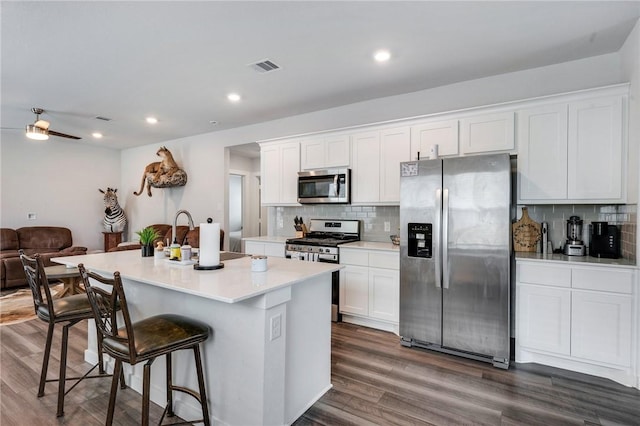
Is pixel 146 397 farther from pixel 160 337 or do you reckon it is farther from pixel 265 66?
pixel 265 66

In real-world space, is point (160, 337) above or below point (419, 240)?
below

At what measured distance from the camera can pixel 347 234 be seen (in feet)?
14.1

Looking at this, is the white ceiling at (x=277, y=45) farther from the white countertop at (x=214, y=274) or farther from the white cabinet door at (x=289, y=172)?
the white countertop at (x=214, y=274)

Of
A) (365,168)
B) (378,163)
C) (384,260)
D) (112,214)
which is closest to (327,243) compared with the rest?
(384,260)

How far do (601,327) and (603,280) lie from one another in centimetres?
36

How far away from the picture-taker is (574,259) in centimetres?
262

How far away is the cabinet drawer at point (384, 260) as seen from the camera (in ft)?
11.0

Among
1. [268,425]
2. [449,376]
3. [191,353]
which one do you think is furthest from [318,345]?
[449,376]

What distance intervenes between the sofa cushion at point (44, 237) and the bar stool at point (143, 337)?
5450 millimetres

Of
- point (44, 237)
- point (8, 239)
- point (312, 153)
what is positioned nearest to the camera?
point (312, 153)

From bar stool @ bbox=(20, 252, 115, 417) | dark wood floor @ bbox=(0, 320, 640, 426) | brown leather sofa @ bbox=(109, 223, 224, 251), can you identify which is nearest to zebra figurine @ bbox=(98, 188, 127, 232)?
brown leather sofa @ bbox=(109, 223, 224, 251)

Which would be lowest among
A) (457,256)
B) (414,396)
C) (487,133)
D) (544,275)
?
(414,396)

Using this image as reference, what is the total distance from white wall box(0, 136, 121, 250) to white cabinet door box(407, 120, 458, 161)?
6774mm

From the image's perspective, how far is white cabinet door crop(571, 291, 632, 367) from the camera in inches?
93.7
